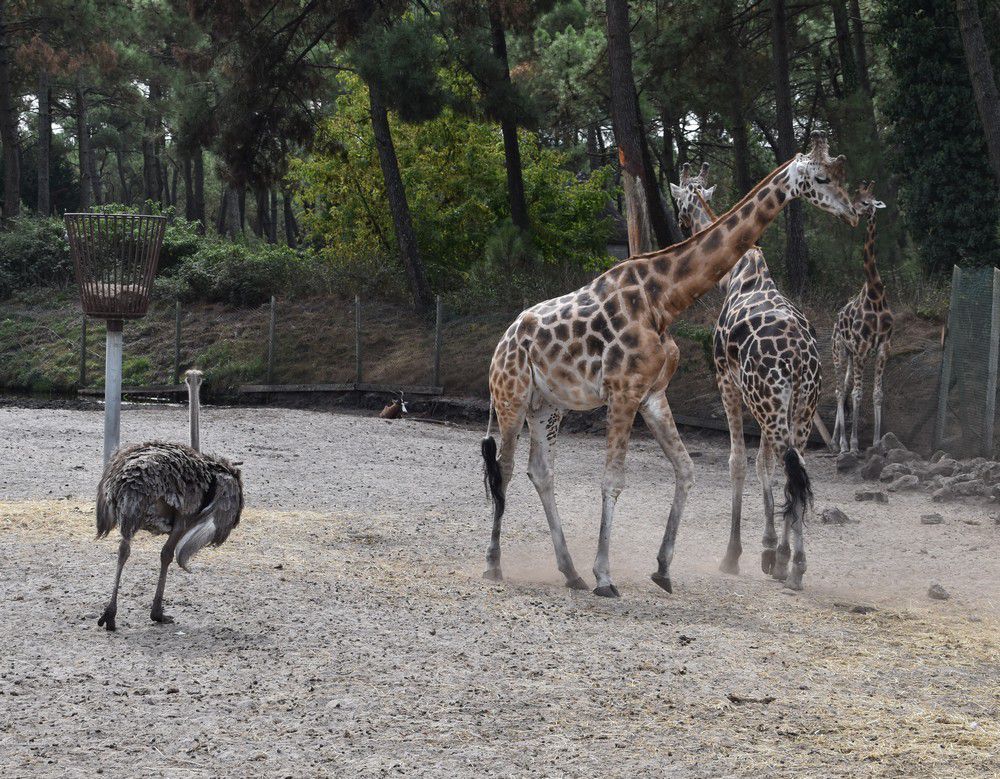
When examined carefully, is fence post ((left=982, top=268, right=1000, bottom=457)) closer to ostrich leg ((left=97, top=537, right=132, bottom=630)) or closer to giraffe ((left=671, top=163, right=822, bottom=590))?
giraffe ((left=671, top=163, right=822, bottom=590))

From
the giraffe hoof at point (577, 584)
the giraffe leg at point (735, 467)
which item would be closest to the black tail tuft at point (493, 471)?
the giraffe hoof at point (577, 584)

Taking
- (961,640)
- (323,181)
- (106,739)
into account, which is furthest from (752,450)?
(323,181)

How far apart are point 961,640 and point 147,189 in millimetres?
46836

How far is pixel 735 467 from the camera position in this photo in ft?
31.8

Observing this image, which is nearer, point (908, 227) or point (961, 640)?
point (961, 640)

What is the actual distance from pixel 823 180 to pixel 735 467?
249 cm

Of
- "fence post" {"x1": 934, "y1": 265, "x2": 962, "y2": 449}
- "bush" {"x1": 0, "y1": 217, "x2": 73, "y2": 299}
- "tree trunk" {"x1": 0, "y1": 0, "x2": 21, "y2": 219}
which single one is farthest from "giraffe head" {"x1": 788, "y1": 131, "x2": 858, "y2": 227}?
"tree trunk" {"x1": 0, "y1": 0, "x2": 21, "y2": 219}

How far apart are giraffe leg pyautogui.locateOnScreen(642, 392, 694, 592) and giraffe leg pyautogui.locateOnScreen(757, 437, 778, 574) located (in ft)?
3.50

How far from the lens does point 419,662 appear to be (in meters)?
6.38

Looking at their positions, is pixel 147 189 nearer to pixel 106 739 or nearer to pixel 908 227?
pixel 908 227

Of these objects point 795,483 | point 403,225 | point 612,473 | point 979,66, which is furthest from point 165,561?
point 403,225

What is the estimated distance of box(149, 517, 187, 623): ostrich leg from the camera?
270 inches

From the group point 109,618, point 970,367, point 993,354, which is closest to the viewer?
point 109,618

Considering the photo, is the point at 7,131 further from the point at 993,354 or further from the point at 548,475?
the point at 548,475
